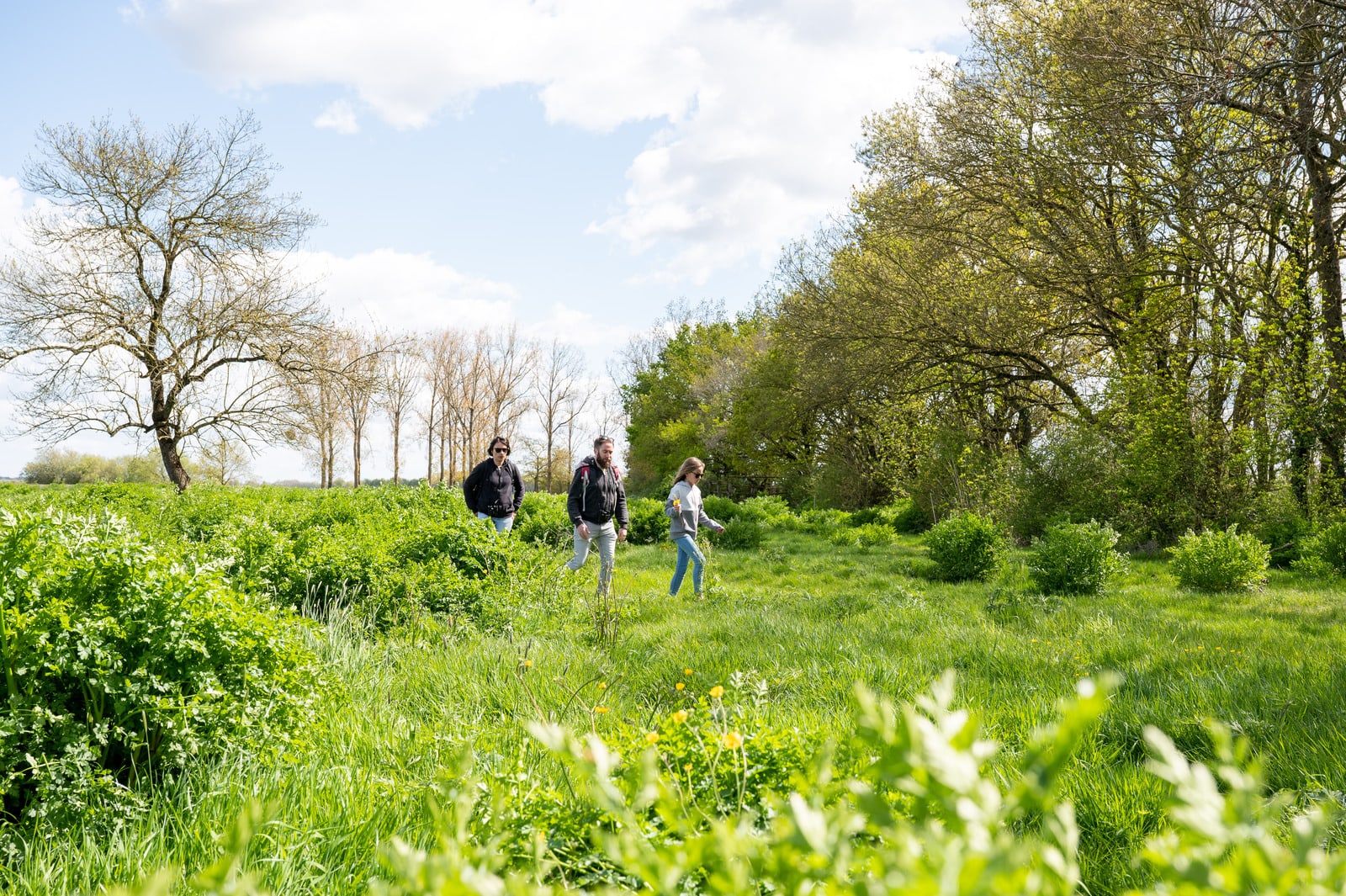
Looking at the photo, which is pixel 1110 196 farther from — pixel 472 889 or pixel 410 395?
pixel 410 395

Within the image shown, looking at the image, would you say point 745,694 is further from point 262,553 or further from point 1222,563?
point 1222,563

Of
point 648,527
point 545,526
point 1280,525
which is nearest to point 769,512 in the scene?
point 648,527

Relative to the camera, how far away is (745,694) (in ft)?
11.5

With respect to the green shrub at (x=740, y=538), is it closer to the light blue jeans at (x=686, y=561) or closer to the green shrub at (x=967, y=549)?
the green shrub at (x=967, y=549)

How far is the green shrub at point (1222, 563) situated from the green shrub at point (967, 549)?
7.50 ft

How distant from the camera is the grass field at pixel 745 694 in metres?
2.50

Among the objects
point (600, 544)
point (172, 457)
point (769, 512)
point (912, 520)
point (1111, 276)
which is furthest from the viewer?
point (769, 512)

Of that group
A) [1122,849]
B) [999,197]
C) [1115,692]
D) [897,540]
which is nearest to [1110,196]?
[999,197]

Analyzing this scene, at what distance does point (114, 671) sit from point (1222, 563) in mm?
10756

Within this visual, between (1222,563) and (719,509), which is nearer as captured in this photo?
(1222,563)

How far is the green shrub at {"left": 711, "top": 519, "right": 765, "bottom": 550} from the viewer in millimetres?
16594

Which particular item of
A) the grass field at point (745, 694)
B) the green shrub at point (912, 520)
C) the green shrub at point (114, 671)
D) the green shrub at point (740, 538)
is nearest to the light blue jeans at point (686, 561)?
the grass field at point (745, 694)

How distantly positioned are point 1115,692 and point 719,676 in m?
2.48

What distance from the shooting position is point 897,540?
1747cm
